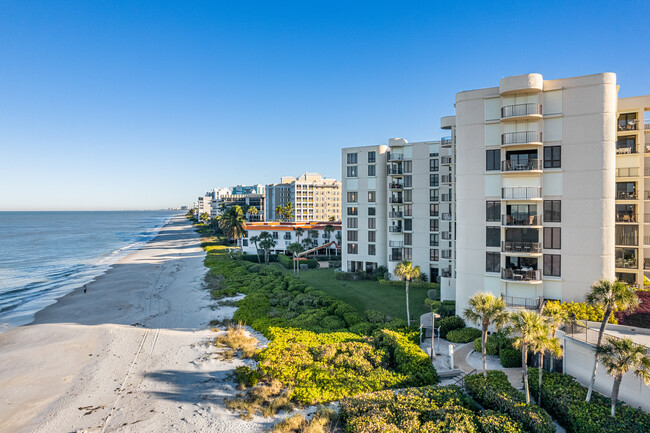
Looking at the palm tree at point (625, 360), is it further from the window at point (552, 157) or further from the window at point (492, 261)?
the window at point (552, 157)

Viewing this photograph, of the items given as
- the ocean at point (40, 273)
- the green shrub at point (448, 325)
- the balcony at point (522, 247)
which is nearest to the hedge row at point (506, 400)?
the green shrub at point (448, 325)

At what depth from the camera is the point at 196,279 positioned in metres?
55.6

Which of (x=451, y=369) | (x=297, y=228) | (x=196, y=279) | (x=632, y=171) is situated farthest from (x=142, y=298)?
(x=632, y=171)

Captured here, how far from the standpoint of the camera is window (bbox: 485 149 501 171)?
1083 inches

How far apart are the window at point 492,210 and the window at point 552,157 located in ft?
15.2

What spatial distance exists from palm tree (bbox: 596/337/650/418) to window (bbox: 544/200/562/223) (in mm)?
13579

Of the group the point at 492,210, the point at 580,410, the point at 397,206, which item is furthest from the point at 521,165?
the point at 397,206

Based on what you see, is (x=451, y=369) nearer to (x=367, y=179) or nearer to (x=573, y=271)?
(x=573, y=271)

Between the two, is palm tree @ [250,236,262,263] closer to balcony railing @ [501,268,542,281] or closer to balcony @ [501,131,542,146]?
balcony railing @ [501,268,542,281]

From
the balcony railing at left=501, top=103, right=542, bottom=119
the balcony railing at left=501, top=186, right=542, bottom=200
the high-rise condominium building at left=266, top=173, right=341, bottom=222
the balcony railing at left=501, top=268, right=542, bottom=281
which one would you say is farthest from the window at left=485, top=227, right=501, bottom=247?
the high-rise condominium building at left=266, top=173, right=341, bottom=222

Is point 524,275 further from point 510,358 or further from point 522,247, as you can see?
point 510,358

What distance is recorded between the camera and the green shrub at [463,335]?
25969 millimetres

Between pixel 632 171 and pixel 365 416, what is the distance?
34.3 m

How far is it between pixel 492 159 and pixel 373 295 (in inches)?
827
